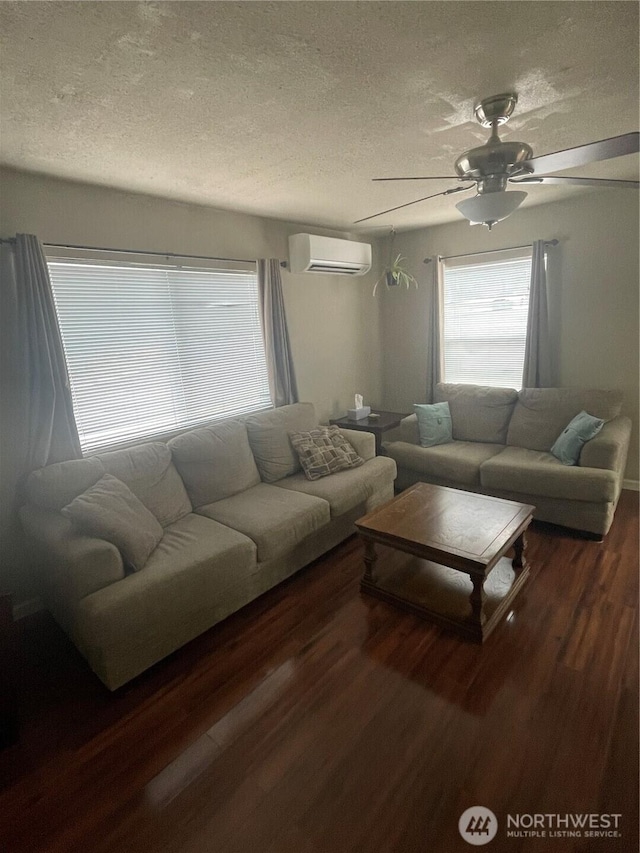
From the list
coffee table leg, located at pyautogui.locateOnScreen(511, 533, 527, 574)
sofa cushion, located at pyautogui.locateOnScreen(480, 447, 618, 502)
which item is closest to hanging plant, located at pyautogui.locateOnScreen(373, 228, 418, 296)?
sofa cushion, located at pyautogui.locateOnScreen(480, 447, 618, 502)

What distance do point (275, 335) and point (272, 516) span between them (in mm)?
1776

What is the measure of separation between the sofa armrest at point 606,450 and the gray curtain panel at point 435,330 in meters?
1.68

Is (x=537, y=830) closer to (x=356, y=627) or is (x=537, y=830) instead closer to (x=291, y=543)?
(x=356, y=627)

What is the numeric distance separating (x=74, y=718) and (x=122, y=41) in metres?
2.58

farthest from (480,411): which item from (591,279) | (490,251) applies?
(490,251)

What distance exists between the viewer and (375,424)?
13.8ft

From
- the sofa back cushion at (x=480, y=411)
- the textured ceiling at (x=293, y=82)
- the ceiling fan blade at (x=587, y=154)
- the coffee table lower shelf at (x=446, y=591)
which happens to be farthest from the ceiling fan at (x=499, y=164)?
the sofa back cushion at (x=480, y=411)

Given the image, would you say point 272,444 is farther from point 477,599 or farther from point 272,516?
point 477,599

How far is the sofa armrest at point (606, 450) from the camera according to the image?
3.01m

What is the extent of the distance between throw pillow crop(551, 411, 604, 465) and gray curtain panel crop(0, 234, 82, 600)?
3478mm

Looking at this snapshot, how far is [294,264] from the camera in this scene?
3.94 metres

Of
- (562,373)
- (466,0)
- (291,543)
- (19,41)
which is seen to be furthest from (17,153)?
(562,373)

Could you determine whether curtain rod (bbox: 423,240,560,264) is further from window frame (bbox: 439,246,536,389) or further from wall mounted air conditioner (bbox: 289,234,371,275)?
wall mounted air conditioner (bbox: 289,234,371,275)

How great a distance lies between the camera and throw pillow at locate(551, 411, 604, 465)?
125 inches
